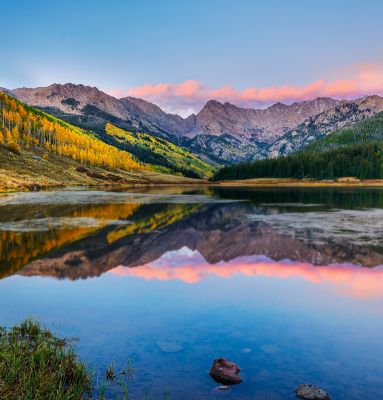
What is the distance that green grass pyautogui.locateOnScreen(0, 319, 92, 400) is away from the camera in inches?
432

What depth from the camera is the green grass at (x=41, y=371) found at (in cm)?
1097

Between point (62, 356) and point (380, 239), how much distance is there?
36.3 metres

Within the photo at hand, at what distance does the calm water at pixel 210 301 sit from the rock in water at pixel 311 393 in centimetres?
47

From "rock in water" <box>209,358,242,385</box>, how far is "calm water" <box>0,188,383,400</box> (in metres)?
0.32

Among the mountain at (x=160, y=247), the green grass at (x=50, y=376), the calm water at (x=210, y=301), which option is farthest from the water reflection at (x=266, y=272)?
the green grass at (x=50, y=376)

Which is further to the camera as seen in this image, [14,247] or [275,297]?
[14,247]

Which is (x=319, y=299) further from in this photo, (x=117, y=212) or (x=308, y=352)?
(x=117, y=212)

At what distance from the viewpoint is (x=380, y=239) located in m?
39.8

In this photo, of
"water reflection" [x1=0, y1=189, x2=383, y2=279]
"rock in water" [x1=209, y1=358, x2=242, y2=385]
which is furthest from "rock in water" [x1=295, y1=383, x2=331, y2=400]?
"water reflection" [x1=0, y1=189, x2=383, y2=279]

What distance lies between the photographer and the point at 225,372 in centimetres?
1273

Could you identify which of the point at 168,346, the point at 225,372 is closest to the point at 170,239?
the point at 168,346

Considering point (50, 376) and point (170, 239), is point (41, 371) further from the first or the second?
point (170, 239)

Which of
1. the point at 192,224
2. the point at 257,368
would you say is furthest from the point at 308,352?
the point at 192,224

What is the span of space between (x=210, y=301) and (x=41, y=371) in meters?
11.4
